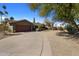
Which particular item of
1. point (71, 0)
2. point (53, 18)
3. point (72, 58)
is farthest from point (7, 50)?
point (53, 18)

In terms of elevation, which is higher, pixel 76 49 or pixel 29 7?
pixel 29 7

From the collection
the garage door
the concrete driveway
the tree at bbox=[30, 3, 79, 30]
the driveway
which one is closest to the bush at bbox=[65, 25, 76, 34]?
the tree at bbox=[30, 3, 79, 30]

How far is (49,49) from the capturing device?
624 centimetres

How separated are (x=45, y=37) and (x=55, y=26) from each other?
723mm

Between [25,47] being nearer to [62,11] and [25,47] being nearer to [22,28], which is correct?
[22,28]

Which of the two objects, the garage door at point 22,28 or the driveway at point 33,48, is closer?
the driveway at point 33,48

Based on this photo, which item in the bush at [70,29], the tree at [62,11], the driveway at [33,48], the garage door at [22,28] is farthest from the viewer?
the bush at [70,29]

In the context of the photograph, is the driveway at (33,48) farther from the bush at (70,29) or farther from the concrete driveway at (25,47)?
the bush at (70,29)

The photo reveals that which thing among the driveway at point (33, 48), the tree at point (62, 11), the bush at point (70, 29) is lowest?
the driveway at point (33, 48)

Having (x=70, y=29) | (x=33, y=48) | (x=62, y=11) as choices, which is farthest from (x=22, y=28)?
(x=70, y=29)

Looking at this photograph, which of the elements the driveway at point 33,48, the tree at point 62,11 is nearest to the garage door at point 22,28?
the driveway at point 33,48

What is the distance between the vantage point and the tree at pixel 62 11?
23.8 feet

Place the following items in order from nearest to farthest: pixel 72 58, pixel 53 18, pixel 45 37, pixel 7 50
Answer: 1. pixel 72 58
2. pixel 7 50
3. pixel 45 37
4. pixel 53 18

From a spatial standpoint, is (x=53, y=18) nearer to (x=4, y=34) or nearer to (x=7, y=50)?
(x=4, y=34)
